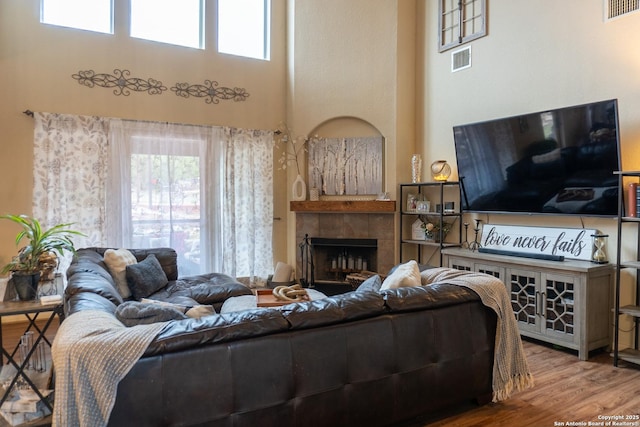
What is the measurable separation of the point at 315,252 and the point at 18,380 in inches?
158

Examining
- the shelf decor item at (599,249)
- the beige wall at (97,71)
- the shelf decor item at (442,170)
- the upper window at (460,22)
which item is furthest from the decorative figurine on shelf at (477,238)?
the beige wall at (97,71)

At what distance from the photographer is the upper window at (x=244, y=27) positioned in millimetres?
5941

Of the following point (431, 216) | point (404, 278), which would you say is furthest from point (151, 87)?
point (404, 278)

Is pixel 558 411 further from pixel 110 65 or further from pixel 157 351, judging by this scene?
pixel 110 65

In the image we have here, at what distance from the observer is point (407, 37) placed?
5.69 m

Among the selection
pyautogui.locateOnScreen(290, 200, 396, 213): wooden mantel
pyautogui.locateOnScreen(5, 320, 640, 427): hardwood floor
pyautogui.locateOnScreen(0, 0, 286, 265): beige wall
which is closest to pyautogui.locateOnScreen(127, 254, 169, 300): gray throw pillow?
pyautogui.locateOnScreen(0, 0, 286, 265): beige wall

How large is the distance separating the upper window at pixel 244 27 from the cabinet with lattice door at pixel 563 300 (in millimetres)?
4305

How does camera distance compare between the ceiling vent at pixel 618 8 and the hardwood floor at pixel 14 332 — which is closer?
the ceiling vent at pixel 618 8

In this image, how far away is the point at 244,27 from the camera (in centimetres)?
611

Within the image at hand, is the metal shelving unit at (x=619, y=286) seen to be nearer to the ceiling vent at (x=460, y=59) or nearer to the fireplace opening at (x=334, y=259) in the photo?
the ceiling vent at (x=460, y=59)

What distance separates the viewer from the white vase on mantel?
6000mm

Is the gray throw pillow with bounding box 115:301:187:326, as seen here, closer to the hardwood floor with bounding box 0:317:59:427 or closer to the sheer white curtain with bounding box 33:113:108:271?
the hardwood floor with bounding box 0:317:59:427

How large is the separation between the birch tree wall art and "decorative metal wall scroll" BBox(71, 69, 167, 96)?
211 centimetres

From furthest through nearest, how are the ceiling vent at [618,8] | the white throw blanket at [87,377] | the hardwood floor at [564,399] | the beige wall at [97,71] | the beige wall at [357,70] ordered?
1. the beige wall at [357,70]
2. the beige wall at [97,71]
3. the ceiling vent at [618,8]
4. the hardwood floor at [564,399]
5. the white throw blanket at [87,377]
